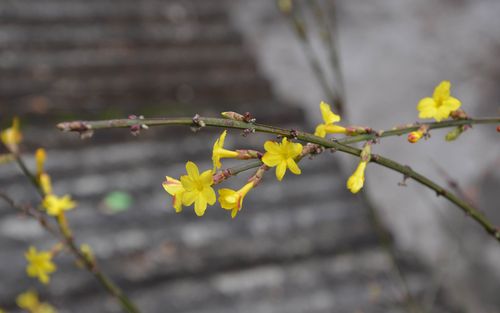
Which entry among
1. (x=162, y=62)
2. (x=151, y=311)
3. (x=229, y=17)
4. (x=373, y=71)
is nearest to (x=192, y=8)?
(x=229, y=17)

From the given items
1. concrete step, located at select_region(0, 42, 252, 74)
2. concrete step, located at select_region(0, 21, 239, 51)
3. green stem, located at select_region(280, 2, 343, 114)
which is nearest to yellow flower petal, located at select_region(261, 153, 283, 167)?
green stem, located at select_region(280, 2, 343, 114)

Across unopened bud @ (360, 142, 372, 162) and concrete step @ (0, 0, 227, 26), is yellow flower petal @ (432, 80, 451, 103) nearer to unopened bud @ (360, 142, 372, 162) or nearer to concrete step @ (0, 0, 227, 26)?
unopened bud @ (360, 142, 372, 162)

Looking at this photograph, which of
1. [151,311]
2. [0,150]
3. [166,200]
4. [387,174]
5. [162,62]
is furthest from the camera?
[162,62]

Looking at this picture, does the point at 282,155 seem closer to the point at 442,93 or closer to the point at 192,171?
the point at 192,171

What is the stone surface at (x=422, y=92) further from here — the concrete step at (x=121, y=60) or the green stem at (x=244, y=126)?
the green stem at (x=244, y=126)

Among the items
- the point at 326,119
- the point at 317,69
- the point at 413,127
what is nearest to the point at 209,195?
the point at 326,119

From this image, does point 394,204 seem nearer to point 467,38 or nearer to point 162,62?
point 467,38

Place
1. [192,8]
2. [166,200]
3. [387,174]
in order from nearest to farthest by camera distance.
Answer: [166,200] → [387,174] → [192,8]
